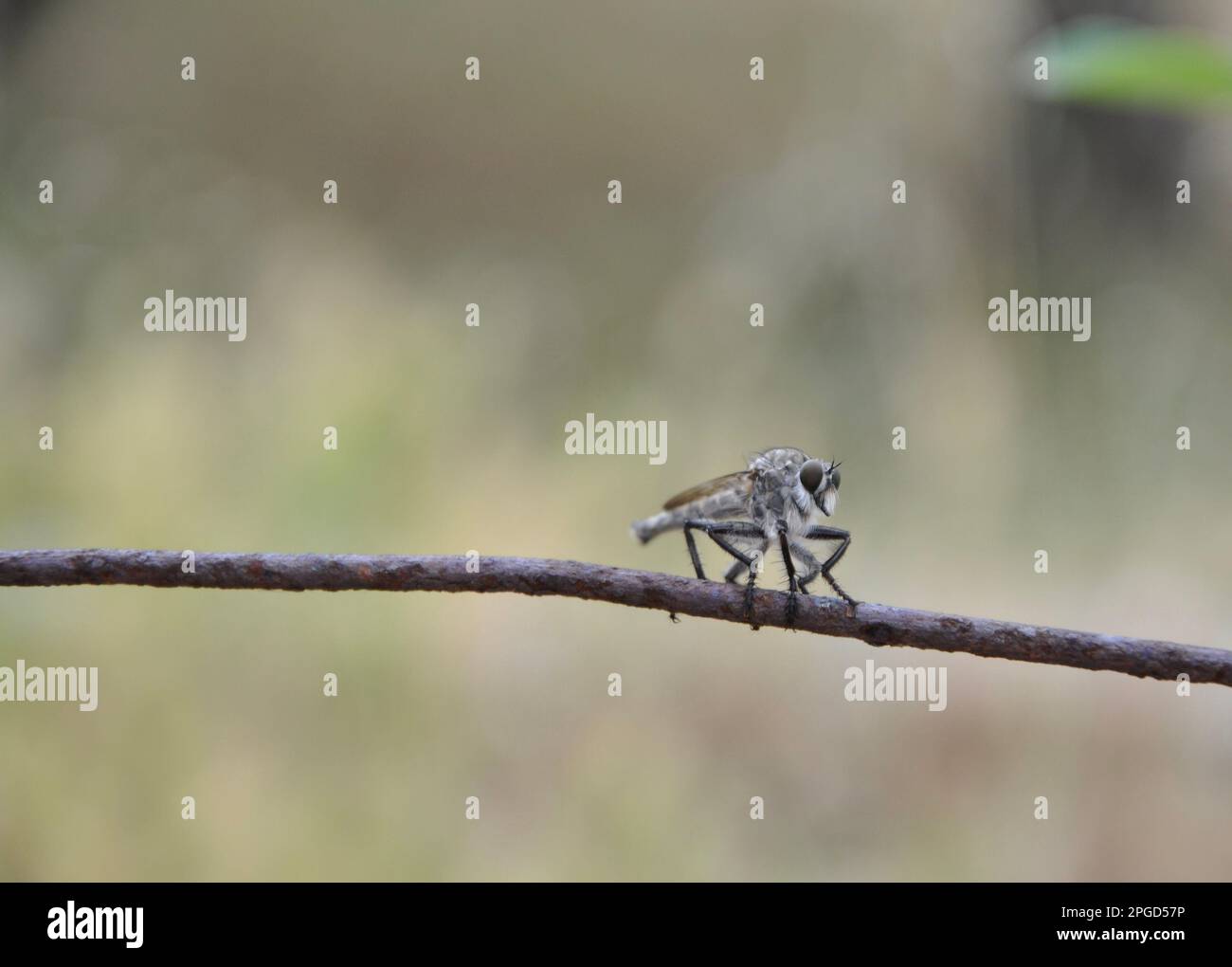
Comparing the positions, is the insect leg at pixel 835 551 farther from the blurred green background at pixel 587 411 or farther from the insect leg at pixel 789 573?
the blurred green background at pixel 587 411

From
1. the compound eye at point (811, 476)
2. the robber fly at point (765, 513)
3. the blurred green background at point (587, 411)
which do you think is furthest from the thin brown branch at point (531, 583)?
the blurred green background at point (587, 411)

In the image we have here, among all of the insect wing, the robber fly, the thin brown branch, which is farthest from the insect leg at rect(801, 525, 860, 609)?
the thin brown branch

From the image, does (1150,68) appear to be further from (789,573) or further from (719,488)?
(719,488)

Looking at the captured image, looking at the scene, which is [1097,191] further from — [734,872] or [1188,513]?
[734,872]

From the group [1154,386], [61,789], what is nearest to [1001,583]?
[1154,386]

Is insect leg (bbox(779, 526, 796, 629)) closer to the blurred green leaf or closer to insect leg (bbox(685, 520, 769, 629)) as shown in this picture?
insect leg (bbox(685, 520, 769, 629))
